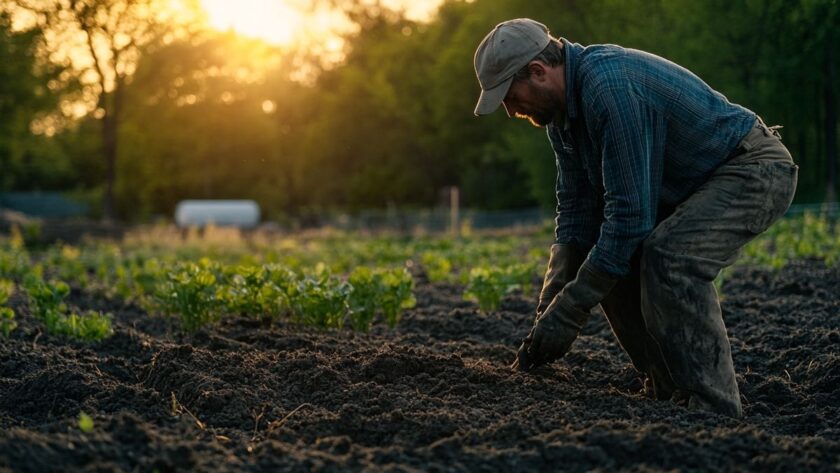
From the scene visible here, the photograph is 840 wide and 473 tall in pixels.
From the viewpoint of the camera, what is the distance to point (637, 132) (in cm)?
393

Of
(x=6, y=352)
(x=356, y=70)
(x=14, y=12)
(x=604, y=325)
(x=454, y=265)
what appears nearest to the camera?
(x=6, y=352)

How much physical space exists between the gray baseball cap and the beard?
0.12m

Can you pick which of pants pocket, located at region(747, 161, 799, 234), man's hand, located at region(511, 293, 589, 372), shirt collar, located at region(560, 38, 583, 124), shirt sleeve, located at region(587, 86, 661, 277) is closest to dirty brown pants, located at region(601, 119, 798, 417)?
pants pocket, located at region(747, 161, 799, 234)

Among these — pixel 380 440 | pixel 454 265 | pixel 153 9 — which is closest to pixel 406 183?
pixel 153 9

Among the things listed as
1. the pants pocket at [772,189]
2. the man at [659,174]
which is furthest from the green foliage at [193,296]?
the pants pocket at [772,189]

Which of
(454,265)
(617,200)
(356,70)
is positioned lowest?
(454,265)

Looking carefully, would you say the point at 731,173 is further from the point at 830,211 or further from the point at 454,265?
the point at 830,211

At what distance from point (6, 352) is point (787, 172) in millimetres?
4519

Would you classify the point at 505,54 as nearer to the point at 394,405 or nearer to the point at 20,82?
the point at 394,405

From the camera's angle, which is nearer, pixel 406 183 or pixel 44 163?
pixel 406 183

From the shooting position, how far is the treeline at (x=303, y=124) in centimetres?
3531

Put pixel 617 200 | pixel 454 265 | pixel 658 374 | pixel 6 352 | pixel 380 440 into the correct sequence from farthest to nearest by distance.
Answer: pixel 454 265, pixel 6 352, pixel 658 374, pixel 617 200, pixel 380 440

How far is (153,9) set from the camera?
36.4 m

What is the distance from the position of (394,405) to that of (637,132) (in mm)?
1570
